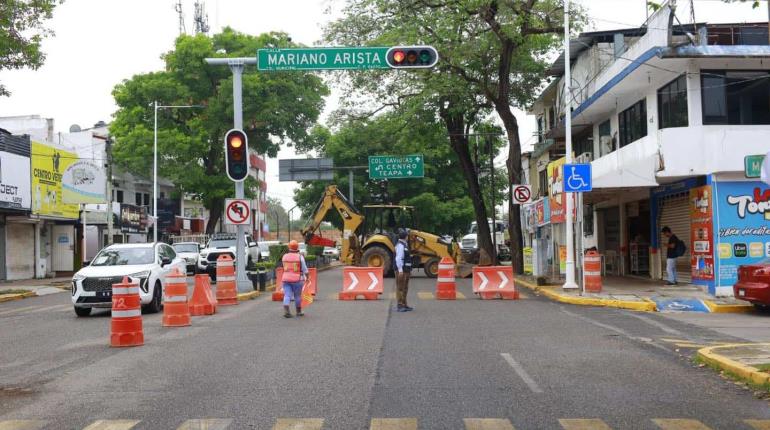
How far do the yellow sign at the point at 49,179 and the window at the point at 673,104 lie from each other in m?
28.1

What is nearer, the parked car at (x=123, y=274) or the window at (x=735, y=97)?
the parked car at (x=123, y=274)

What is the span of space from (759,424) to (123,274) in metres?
14.0

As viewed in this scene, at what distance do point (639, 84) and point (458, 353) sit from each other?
1543 cm

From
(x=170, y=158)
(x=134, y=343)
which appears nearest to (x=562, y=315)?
(x=134, y=343)

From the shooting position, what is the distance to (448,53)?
2642cm

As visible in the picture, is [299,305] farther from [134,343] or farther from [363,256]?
[363,256]

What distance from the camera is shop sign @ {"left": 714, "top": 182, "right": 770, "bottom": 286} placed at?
65.4ft

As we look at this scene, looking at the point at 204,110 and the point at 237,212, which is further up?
the point at 204,110

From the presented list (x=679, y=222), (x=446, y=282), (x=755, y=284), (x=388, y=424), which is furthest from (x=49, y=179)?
(x=388, y=424)

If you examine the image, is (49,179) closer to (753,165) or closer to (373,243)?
(373,243)

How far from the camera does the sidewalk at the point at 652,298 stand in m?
18.0

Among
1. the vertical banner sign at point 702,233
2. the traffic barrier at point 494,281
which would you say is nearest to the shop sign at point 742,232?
the vertical banner sign at point 702,233

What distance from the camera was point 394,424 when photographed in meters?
6.86

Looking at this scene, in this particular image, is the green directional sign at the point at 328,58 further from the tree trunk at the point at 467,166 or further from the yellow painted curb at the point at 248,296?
the tree trunk at the point at 467,166
